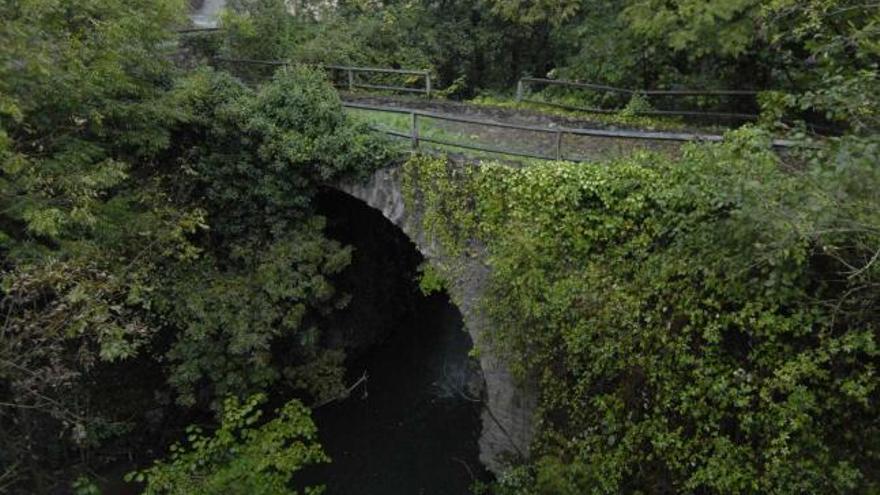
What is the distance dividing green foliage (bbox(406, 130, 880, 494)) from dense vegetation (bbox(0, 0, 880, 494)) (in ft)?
0.10

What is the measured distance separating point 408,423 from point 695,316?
297 inches

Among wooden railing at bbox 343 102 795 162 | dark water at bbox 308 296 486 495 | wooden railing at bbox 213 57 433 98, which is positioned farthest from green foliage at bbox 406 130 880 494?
wooden railing at bbox 213 57 433 98

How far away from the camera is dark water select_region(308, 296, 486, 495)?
1127cm

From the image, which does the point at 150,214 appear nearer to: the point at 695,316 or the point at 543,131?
the point at 543,131

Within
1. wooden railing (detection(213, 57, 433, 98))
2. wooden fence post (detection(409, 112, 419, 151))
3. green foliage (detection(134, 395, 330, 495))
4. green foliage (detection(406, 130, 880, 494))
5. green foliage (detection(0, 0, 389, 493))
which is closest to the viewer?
green foliage (detection(406, 130, 880, 494))

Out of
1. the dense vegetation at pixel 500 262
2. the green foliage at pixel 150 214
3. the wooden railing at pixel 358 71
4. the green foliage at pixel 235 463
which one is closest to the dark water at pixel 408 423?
the dense vegetation at pixel 500 262

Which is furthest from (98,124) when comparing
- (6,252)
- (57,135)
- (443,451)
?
(443,451)

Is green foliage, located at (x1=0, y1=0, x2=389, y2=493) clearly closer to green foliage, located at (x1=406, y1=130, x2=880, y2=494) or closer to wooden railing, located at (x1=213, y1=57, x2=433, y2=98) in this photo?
wooden railing, located at (x1=213, y1=57, x2=433, y2=98)

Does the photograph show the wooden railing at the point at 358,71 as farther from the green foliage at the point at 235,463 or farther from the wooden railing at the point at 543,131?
the green foliage at the point at 235,463

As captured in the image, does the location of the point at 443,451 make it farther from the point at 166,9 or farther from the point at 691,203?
the point at 166,9

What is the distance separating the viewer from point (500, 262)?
8.19 m

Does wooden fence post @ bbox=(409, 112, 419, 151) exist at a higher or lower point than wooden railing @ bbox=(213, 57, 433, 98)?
lower

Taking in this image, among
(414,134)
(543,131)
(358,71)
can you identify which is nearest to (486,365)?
(543,131)

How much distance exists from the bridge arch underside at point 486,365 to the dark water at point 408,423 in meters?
1.39
